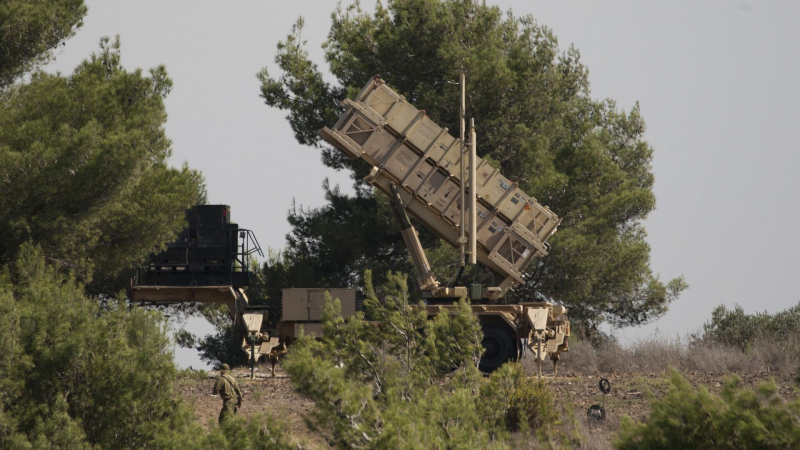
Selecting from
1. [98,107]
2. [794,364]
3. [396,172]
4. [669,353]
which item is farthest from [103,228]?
[794,364]

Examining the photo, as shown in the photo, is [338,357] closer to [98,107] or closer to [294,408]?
[294,408]

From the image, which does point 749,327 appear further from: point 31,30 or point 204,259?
point 31,30

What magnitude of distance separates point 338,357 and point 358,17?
18.7 metres

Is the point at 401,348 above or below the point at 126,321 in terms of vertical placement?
above

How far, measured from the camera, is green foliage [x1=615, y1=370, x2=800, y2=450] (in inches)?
250

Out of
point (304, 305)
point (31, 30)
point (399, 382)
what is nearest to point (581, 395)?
point (304, 305)

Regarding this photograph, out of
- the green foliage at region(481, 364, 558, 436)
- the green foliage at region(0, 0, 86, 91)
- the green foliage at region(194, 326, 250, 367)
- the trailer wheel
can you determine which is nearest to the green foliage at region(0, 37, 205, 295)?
the green foliage at region(0, 0, 86, 91)

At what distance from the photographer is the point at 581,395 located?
14078mm

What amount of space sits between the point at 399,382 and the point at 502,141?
50.8 feet

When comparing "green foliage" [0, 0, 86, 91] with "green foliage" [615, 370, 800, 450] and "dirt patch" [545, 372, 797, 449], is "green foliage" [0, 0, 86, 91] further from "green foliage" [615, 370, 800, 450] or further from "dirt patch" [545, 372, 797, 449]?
"green foliage" [615, 370, 800, 450]

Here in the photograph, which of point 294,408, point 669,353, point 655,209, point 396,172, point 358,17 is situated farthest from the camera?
point 358,17

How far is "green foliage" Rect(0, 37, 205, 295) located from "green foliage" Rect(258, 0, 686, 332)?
6.62m

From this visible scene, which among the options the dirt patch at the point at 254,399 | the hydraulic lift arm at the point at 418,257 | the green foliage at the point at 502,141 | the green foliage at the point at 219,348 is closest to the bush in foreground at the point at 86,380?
the dirt patch at the point at 254,399

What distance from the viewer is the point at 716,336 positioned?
74.2 feet
